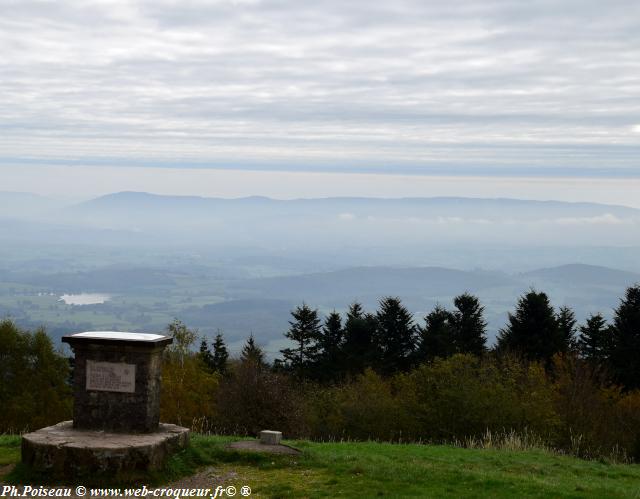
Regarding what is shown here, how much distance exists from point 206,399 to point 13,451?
27.2 m

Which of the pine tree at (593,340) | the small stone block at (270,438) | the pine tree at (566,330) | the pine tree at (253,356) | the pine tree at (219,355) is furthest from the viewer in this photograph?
the pine tree at (219,355)

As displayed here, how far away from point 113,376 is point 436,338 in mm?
42352

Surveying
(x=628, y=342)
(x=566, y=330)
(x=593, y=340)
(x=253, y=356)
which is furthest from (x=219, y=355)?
(x=628, y=342)

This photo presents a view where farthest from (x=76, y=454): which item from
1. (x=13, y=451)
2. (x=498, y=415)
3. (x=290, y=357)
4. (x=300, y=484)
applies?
(x=290, y=357)

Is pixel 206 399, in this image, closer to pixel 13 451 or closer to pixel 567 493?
pixel 13 451

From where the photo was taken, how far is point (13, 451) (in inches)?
552

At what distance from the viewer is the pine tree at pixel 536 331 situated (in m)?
51.8

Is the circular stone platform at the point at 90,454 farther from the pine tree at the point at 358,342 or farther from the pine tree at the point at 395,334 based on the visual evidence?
the pine tree at the point at 395,334

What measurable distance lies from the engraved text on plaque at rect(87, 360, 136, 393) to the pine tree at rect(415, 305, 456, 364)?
1618 inches

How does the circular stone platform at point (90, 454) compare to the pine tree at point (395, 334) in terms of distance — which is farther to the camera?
the pine tree at point (395, 334)

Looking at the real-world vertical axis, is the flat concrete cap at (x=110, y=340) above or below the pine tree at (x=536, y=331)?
above

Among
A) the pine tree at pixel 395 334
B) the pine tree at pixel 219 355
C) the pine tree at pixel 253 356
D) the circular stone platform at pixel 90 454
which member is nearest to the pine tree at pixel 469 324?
the pine tree at pixel 395 334

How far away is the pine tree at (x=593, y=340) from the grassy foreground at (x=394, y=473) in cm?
4110

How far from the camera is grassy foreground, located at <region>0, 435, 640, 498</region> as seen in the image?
1155 centimetres
